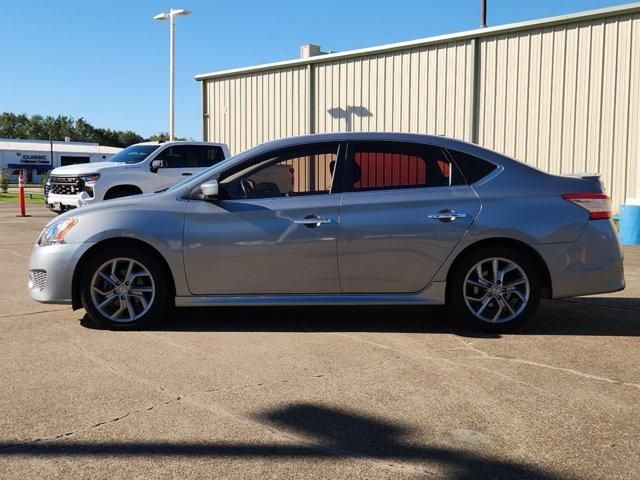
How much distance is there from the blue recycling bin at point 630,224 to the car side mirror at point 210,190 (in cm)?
957

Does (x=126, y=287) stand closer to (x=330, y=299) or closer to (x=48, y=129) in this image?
(x=330, y=299)

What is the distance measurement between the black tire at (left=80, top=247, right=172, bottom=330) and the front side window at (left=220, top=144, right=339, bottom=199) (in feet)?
2.87

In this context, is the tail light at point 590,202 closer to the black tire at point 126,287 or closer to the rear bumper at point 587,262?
the rear bumper at point 587,262

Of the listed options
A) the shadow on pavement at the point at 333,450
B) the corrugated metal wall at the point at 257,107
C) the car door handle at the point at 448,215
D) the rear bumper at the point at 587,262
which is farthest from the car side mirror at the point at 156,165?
the shadow on pavement at the point at 333,450

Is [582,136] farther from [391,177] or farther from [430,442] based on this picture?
[430,442]

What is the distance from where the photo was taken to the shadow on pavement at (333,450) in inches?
124

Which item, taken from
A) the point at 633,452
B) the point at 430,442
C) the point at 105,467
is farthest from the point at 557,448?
the point at 105,467

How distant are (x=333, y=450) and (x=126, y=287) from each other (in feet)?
9.94

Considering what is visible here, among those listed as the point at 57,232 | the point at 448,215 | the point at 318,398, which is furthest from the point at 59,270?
the point at 448,215

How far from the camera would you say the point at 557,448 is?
3352 millimetres

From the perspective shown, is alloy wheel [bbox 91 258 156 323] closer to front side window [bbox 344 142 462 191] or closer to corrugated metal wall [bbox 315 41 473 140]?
front side window [bbox 344 142 462 191]

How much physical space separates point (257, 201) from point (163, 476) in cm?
304

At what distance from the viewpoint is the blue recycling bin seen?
41.2ft

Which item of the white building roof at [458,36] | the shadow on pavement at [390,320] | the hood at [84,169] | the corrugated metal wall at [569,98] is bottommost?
the shadow on pavement at [390,320]
